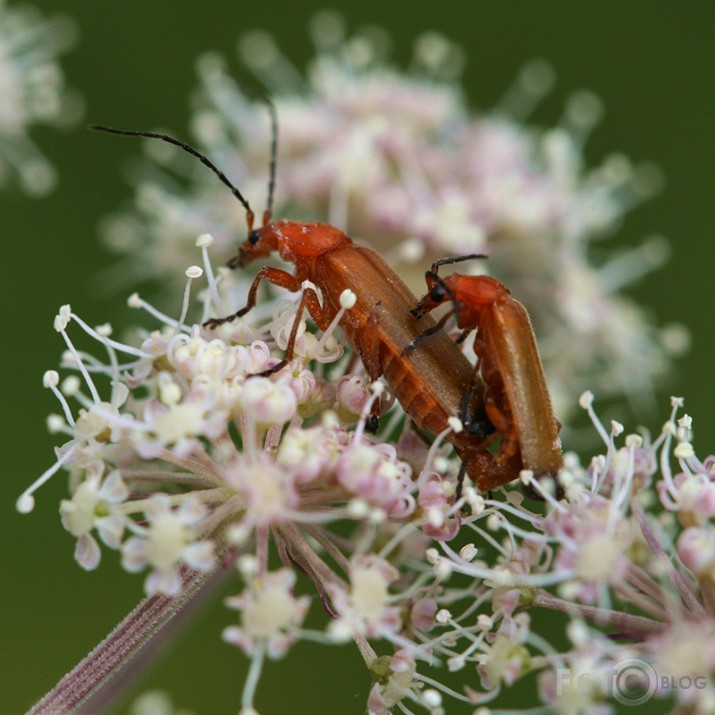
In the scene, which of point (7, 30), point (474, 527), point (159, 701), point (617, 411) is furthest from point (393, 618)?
point (7, 30)

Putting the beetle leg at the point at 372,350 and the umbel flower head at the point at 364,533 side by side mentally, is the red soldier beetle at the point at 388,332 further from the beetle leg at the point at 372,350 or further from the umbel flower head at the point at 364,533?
the umbel flower head at the point at 364,533

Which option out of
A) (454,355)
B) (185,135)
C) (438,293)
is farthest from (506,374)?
(185,135)

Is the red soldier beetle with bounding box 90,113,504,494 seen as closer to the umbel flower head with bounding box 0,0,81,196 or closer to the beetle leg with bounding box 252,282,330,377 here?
the beetle leg with bounding box 252,282,330,377

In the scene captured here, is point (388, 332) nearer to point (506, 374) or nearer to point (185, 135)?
point (506, 374)

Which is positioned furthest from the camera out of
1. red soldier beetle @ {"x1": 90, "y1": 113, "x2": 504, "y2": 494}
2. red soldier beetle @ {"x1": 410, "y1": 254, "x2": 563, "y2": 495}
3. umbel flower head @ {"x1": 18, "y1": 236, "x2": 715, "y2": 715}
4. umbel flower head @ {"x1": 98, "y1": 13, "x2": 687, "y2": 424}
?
umbel flower head @ {"x1": 98, "y1": 13, "x2": 687, "y2": 424}

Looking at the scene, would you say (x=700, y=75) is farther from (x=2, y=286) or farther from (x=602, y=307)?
(x=2, y=286)

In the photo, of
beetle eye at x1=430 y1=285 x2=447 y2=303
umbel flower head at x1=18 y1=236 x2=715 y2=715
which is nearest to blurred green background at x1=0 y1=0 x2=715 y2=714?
umbel flower head at x1=18 y1=236 x2=715 y2=715

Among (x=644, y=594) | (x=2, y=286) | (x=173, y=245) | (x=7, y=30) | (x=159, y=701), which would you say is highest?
(x=7, y=30)
